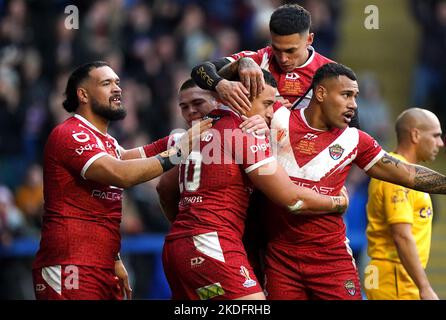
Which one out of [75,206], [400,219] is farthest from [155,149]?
[400,219]

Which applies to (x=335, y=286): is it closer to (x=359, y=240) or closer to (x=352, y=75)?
(x=352, y=75)

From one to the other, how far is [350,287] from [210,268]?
122cm

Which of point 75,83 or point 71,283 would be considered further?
point 75,83

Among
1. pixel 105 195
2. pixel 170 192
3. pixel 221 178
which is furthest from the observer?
pixel 170 192

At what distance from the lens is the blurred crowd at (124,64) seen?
1418 cm

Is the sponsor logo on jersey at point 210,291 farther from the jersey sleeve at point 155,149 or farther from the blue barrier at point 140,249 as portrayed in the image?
the blue barrier at point 140,249

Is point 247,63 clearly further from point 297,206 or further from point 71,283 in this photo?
point 71,283

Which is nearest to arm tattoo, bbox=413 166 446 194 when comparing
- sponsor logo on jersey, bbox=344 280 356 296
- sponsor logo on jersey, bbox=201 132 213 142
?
sponsor logo on jersey, bbox=344 280 356 296

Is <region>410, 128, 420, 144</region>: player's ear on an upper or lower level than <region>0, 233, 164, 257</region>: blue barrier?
upper

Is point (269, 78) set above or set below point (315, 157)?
above

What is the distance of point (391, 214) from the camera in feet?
30.1

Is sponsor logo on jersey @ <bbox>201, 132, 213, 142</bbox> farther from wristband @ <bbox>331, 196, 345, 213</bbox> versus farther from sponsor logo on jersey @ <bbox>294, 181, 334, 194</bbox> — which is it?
wristband @ <bbox>331, 196, 345, 213</bbox>

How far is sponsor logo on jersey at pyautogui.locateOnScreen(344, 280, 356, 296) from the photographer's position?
27.2 ft

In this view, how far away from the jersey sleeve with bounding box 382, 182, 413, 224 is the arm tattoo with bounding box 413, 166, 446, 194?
739 mm
